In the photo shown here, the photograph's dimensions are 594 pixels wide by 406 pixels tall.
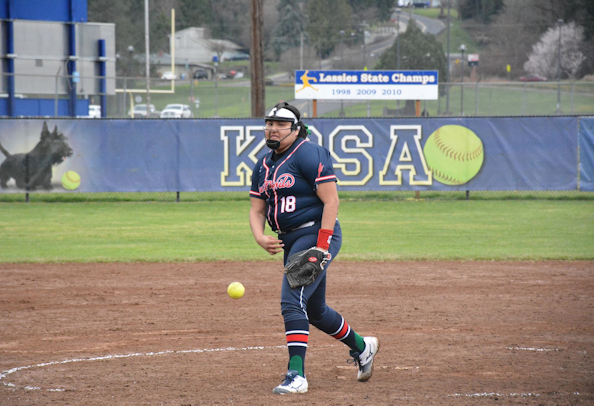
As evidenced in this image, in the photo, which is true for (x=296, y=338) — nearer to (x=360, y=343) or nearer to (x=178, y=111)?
(x=360, y=343)

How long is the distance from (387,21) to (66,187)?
87088 mm

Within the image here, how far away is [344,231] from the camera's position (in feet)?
46.3

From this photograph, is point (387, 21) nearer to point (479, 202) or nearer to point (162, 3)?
point (162, 3)

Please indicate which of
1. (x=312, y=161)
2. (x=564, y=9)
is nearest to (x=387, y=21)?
(x=564, y=9)

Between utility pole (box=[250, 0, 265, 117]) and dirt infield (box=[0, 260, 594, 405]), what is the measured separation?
9980mm

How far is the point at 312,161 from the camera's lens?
5.11 metres

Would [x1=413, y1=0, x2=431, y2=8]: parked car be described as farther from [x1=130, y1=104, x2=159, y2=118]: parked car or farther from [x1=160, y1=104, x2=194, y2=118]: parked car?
[x1=160, y1=104, x2=194, y2=118]: parked car

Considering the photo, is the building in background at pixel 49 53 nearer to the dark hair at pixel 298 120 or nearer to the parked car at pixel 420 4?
the dark hair at pixel 298 120

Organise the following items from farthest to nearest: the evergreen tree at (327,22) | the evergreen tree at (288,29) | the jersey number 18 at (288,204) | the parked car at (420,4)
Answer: the parked car at (420,4)
the evergreen tree at (288,29)
the evergreen tree at (327,22)
the jersey number 18 at (288,204)

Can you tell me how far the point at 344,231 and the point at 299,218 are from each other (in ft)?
29.5

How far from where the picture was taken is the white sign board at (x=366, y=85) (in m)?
20.7

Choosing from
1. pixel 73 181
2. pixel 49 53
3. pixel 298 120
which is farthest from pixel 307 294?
pixel 49 53

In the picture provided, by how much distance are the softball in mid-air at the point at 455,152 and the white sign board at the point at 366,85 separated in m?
2.43

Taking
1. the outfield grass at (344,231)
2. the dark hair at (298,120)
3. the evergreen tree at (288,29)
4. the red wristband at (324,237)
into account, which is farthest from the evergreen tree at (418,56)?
the red wristband at (324,237)
